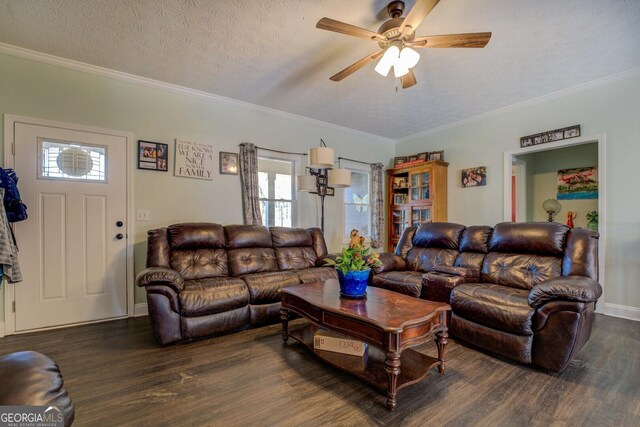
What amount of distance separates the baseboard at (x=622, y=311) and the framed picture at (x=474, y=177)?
6.83 ft

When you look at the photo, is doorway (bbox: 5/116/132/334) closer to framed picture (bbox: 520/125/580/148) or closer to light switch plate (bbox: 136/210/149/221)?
light switch plate (bbox: 136/210/149/221)

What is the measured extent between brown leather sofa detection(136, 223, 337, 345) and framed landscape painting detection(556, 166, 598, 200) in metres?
4.44

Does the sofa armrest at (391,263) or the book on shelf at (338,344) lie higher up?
the sofa armrest at (391,263)

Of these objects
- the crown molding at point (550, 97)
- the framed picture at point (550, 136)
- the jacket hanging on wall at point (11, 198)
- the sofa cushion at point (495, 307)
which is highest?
the crown molding at point (550, 97)

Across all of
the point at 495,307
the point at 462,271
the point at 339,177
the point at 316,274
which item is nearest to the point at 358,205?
the point at 339,177

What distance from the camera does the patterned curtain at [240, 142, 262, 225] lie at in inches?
159

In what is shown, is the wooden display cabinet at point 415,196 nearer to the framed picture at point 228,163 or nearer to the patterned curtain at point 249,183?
the patterned curtain at point 249,183

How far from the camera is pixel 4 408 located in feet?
2.49

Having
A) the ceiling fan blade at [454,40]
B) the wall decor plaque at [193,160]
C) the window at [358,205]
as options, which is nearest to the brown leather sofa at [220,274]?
the wall decor plaque at [193,160]

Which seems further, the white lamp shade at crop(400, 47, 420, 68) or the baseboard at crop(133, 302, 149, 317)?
the baseboard at crop(133, 302, 149, 317)

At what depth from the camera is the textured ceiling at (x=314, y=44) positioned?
7.27 ft

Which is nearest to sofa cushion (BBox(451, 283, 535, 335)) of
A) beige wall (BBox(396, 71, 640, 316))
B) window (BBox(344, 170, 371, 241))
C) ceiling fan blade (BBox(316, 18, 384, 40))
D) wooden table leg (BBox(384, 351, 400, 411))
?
wooden table leg (BBox(384, 351, 400, 411))

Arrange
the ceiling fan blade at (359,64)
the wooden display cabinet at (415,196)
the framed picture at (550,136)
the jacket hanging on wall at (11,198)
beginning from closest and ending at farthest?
the ceiling fan blade at (359,64) < the jacket hanging on wall at (11,198) < the framed picture at (550,136) < the wooden display cabinet at (415,196)

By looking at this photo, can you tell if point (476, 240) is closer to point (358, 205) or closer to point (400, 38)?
point (400, 38)
